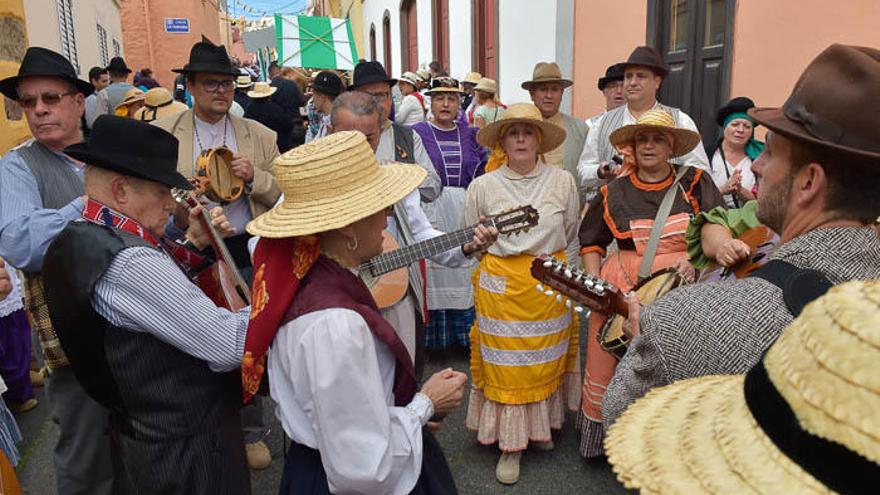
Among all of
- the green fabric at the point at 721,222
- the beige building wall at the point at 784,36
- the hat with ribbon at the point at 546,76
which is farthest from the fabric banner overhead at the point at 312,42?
the green fabric at the point at 721,222

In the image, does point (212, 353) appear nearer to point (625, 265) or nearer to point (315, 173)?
point (315, 173)

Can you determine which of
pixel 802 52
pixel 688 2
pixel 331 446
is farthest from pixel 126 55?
pixel 331 446

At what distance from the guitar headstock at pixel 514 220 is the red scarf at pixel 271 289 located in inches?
54.7

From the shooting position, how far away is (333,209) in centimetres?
176

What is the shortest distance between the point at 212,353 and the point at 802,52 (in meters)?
5.01

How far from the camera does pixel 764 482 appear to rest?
0.68 metres

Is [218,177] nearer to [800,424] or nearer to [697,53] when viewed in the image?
[800,424]

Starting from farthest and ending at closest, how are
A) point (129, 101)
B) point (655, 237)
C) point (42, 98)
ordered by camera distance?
point (129, 101) → point (655, 237) → point (42, 98)

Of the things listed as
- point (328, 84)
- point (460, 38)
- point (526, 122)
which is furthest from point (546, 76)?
point (460, 38)

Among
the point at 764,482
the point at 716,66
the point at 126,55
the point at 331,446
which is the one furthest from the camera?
the point at 126,55

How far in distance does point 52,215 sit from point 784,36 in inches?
209

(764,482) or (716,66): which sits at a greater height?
(716,66)

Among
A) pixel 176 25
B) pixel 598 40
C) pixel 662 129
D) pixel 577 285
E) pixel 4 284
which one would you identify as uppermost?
pixel 176 25

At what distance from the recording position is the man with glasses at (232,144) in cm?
360
